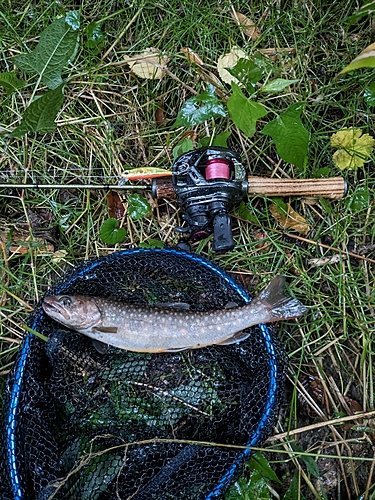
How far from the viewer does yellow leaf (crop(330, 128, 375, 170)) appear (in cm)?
285

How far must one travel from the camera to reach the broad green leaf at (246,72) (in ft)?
9.02

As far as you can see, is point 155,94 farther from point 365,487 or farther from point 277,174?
point 365,487

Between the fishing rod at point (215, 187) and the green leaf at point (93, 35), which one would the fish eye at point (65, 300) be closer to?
the fishing rod at point (215, 187)

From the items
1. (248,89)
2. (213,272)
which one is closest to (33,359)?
(213,272)

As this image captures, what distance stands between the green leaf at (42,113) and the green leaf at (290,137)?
1.16m

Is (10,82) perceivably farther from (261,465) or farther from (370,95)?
(261,465)

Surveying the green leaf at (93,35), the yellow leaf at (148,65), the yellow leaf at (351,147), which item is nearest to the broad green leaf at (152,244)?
the yellow leaf at (148,65)

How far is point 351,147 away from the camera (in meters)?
2.87

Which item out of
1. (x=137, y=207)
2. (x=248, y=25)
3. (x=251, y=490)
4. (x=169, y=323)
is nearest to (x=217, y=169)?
(x=137, y=207)

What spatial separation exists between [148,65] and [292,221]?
1333 mm

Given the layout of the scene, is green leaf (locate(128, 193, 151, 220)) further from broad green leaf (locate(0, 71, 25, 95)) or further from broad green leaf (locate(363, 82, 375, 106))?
broad green leaf (locate(363, 82, 375, 106))

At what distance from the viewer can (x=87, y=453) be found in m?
2.33

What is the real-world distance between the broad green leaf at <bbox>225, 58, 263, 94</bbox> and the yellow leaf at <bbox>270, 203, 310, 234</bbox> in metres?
0.74

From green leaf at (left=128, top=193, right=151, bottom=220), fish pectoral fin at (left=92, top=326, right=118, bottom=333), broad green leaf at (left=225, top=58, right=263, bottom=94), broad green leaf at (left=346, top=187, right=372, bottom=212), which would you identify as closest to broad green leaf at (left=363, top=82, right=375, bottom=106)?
broad green leaf at (left=346, top=187, right=372, bottom=212)
